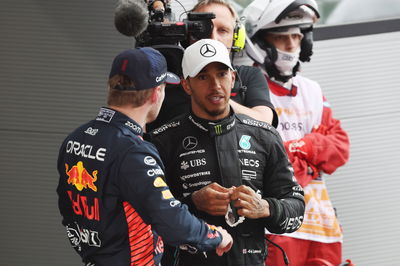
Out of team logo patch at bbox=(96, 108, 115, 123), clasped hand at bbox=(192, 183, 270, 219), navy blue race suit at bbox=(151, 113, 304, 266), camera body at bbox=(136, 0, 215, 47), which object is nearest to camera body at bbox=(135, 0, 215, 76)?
camera body at bbox=(136, 0, 215, 47)

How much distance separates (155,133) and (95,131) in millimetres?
387

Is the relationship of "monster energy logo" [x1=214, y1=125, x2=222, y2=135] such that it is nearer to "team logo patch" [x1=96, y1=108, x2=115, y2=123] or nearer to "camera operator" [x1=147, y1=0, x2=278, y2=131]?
"camera operator" [x1=147, y1=0, x2=278, y2=131]

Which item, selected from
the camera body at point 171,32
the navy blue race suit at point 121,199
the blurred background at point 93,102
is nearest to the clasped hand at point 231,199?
the navy blue race suit at point 121,199

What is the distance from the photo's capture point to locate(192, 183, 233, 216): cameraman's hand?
98.2 inches

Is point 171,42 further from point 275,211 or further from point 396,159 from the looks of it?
point 396,159

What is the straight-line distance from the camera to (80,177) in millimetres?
2412

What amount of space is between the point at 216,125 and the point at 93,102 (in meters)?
1.72

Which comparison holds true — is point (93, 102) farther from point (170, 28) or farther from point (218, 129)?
point (218, 129)

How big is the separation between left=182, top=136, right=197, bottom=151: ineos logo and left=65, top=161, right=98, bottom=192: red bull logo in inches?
18.0

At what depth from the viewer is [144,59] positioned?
2.42 meters

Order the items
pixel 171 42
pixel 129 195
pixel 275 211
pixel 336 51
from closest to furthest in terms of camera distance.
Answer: pixel 129 195
pixel 275 211
pixel 171 42
pixel 336 51

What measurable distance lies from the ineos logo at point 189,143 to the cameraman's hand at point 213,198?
0.70 feet

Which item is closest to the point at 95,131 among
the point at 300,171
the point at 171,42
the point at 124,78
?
the point at 124,78

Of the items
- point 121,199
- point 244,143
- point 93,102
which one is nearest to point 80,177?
point 121,199
